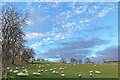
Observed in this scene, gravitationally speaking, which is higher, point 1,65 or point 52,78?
point 1,65

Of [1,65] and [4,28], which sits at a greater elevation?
[4,28]

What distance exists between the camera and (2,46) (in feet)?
32.0

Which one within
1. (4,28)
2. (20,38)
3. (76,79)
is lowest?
(76,79)

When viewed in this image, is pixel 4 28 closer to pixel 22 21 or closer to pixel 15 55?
pixel 22 21

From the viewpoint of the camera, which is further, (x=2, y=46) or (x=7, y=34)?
(x=7, y=34)

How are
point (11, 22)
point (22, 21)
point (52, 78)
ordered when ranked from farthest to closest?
point (22, 21), point (11, 22), point (52, 78)

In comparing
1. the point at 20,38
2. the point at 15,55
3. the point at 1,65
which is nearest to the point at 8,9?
the point at 20,38

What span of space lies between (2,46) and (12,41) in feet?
4.00

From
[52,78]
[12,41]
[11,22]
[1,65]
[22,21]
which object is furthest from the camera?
[22,21]

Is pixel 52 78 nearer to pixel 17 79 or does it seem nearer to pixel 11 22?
pixel 17 79

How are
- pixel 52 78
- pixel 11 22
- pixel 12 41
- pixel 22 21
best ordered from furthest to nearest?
pixel 22 21 → pixel 11 22 → pixel 12 41 → pixel 52 78

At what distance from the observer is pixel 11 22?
41.3ft

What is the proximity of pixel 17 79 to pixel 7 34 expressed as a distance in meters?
6.26

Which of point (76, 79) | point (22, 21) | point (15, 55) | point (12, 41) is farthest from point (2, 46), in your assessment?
point (76, 79)
